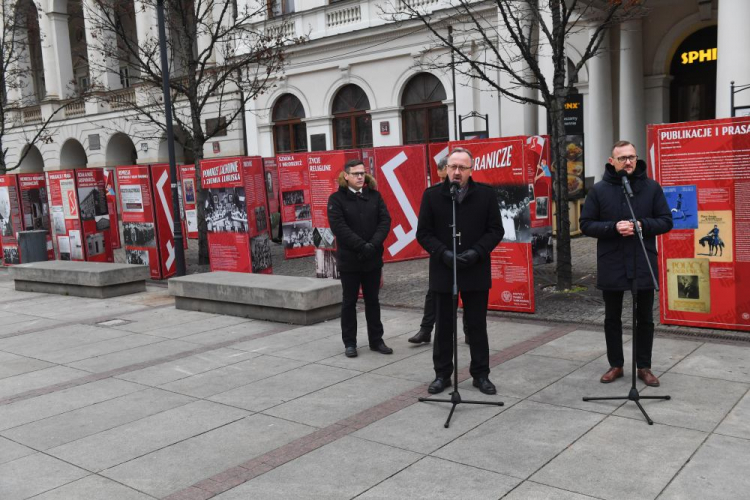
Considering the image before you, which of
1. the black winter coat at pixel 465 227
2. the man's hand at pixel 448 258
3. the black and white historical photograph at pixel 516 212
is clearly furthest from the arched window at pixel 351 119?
the man's hand at pixel 448 258

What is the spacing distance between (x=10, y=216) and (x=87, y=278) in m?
7.60

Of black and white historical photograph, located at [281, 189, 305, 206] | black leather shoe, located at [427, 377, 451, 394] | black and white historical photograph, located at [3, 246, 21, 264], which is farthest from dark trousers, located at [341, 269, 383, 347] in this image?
black and white historical photograph, located at [3, 246, 21, 264]

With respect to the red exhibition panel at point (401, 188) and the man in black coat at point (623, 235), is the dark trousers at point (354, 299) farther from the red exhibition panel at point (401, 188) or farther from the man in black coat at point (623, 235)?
the red exhibition panel at point (401, 188)

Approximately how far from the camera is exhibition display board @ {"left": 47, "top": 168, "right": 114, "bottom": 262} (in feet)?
52.3

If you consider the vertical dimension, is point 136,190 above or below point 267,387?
above

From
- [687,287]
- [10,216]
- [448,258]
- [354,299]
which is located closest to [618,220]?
[448,258]

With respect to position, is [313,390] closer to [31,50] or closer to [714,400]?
[714,400]

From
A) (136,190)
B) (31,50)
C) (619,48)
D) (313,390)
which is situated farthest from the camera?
(31,50)

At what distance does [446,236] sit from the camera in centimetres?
596

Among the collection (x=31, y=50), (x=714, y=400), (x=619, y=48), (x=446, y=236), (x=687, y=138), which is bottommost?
(x=714, y=400)

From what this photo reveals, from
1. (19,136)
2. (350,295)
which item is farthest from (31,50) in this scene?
(350,295)

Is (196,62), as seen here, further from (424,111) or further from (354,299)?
(354,299)

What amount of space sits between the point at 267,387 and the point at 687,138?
5.19 metres

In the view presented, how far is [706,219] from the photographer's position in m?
7.73
